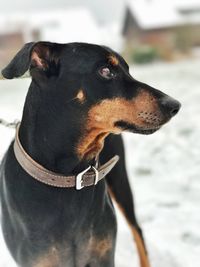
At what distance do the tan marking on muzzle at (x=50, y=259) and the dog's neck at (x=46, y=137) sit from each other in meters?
0.18

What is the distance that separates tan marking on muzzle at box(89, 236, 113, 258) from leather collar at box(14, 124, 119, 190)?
5.8 inches

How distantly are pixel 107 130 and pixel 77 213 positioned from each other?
0.20 m

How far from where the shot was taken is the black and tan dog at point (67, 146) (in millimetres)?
890

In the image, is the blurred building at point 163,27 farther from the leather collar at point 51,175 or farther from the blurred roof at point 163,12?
the leather collar at point 51,175

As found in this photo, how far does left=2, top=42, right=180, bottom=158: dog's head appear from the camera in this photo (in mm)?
886

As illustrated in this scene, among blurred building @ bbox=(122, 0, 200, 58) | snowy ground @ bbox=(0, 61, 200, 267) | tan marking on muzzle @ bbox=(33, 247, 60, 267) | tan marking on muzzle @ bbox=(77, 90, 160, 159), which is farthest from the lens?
blurred building @ bbox=(122, 0, 200, 58)

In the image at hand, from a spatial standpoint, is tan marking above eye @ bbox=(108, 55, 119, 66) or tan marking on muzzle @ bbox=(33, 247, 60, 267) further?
tan marking on muzzle @ bbox=(33, 247, 60, 267)

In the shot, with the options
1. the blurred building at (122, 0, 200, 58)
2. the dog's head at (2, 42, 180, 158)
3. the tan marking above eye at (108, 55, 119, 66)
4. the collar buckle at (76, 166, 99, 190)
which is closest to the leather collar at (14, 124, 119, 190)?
the collar buckle at (76, 166, 99, 190)

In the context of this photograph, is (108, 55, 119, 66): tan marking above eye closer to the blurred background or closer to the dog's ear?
the dog's ear

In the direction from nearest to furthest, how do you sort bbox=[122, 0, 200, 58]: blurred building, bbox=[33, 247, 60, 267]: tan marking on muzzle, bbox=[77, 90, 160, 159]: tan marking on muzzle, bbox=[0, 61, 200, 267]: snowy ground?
1. bbox=[77, 90, 160, 159]: tan marking on muzzle
2. bbox=[33, 247, 60, 267]: tan marking on muzzle
3. bbox=[0, 61, 200, 267]: snowy ground
4. bbox=[122, 0, 200, 58]: blurred building

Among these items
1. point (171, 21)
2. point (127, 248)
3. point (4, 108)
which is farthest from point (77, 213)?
point (171, 21)

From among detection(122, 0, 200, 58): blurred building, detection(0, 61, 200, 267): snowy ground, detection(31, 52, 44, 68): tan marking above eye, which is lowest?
detection(0, 61, 200, 267): snowy ground

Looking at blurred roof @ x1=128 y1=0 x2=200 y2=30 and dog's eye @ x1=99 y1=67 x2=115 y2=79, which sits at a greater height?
dog's eye @ x1=99 y1=67 x2=115 y2=79

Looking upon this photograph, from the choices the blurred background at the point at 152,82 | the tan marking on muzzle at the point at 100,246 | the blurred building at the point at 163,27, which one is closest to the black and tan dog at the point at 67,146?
the tan marking on muzzle at the point at 100,246
